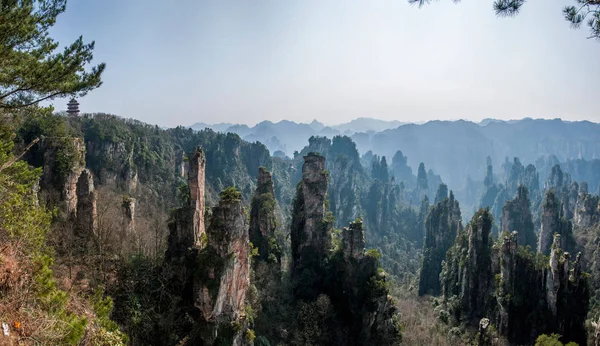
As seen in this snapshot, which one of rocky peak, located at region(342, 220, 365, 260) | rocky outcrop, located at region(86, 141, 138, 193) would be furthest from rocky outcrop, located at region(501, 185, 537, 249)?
rocky outcrop, located at region(86, 141, 138, 193)

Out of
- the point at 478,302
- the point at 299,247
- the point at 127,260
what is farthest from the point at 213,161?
the point at 127,260

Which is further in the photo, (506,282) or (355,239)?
(506,282)

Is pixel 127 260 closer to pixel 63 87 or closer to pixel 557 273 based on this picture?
pixel 63 87

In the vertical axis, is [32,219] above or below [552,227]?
above

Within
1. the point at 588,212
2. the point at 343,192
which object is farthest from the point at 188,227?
the point at 588,212

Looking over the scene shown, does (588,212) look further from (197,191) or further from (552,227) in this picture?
(197,191)

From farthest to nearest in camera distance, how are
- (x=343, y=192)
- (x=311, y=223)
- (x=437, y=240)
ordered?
(x=343, y=192) → (x=437, y=240) → (x=311, y=223)
